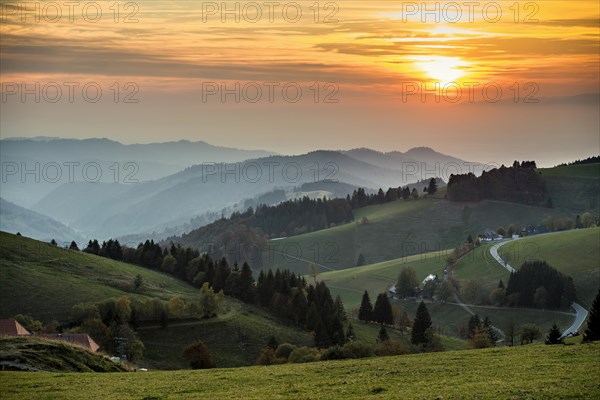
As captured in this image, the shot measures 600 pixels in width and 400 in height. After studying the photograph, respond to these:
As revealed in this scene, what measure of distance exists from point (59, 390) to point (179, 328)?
68.3 metres

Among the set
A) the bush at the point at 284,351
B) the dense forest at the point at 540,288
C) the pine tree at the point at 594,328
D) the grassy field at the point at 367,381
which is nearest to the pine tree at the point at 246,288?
the bush at the point at 284,351

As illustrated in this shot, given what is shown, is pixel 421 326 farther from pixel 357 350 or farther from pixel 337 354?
pixel 337 354

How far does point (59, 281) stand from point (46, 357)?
71812 mm

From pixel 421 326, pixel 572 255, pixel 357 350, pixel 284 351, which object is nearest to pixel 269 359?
pixel 284 351

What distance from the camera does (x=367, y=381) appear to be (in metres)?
39.0

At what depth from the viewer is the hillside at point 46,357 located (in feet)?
146

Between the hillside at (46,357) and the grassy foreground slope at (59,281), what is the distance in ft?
179

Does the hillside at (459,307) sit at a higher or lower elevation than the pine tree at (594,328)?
lower

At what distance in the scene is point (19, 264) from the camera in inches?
4663

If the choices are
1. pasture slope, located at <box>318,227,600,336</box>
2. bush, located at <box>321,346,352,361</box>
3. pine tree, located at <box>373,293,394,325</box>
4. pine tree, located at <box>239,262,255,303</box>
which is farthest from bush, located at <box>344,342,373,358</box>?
pasture slope, located at <box>318,227,600,336</box>

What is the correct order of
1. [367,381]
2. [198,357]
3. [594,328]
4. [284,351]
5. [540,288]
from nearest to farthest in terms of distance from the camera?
[367,381]
[594,328]
[198,357]
[284,351]
[540,288]

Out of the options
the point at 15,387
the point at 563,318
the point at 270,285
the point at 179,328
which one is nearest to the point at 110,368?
the point at 15,387

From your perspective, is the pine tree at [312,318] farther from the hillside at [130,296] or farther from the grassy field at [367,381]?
the grassy field at [367,381]

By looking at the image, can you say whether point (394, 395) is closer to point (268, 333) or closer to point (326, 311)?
point (268, 333)
